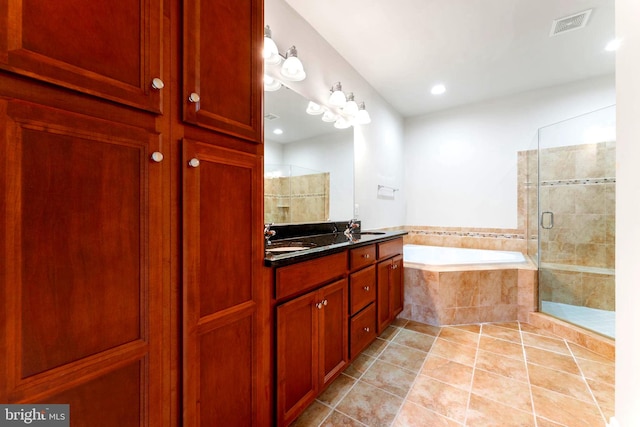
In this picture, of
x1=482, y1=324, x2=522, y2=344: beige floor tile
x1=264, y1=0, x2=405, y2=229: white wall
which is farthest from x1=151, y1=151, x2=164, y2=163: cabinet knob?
x1=482, y1=324, x2=522, y2=344: beige floor tile

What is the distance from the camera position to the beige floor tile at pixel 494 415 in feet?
4.46

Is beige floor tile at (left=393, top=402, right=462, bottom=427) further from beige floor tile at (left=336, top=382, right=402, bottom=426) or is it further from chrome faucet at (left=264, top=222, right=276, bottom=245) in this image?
chrome faucet at (left=264, top=222, right=276, bottom=245)

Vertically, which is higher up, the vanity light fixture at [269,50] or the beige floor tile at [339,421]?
the vanity light fixture at [269,50]

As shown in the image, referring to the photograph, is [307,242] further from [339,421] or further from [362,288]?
[339,421]

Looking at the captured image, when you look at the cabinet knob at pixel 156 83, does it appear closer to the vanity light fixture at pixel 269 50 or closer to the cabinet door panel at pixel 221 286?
the cabinet door panel at pixel 221 286

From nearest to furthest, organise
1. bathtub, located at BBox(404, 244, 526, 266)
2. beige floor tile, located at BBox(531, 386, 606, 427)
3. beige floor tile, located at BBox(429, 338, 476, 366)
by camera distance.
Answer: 1. beige floor tile, located at BBox(531, 386, 606, 427)
2. beige floor tile, located at BBox(429, 338, 476, 366)
3. bathtub, located at BBox(404, 244, 526, 266)

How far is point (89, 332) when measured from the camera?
0.67 metres

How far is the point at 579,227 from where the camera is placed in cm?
281

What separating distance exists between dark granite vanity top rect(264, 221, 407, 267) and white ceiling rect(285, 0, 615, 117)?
163cm

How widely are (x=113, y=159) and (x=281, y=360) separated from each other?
1.01m

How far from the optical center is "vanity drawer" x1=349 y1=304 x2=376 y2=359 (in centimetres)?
174

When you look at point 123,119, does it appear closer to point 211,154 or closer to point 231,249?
point 211,154

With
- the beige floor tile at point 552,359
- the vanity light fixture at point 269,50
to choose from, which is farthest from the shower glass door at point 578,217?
the vanity light fixture at point 269,50

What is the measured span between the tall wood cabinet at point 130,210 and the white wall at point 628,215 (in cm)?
144
